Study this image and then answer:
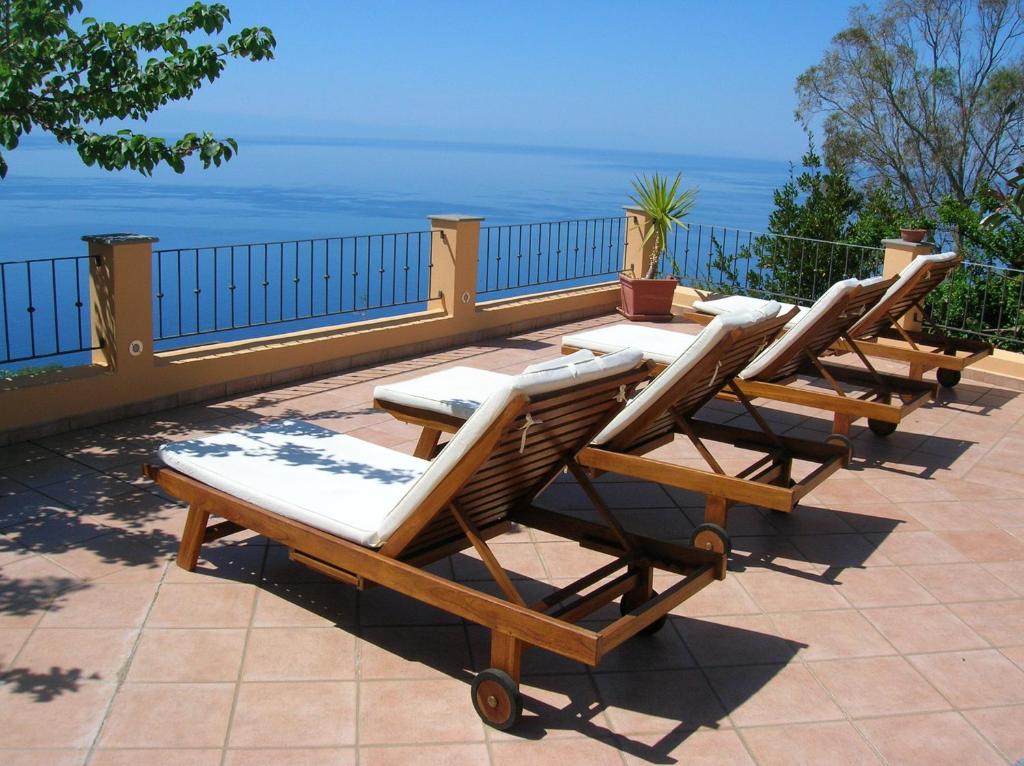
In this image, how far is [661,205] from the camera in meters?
10.9

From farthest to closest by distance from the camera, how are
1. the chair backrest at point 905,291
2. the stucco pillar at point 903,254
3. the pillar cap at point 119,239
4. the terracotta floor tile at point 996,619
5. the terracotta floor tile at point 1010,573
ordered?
the stucco pillar at point 903,254, the chair backrest at point 905,291, the pillar cap at point 119,239, the terracotta floor tile at point 1010,573, the terracotta floor tile at point 996,619

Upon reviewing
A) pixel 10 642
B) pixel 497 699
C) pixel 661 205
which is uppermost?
pixel 661 205

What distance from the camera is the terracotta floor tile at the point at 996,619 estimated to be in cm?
408

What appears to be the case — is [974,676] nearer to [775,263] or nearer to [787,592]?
[787,592]

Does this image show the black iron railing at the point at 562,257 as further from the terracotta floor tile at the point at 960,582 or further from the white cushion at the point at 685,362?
the terracotta floor tile at the point at 960,582

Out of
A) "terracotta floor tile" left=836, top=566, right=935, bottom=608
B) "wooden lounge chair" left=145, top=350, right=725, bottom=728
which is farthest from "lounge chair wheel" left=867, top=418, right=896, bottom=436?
"wooden lounge chair" left=145, top=350, right=725, bottom=728

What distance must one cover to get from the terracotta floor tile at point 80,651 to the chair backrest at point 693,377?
2.17 meters

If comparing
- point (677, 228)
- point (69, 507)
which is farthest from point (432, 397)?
point (677, 228)

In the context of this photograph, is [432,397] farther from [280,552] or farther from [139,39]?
[139,39]

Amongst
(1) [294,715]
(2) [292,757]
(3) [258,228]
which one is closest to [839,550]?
(1) [294,715]

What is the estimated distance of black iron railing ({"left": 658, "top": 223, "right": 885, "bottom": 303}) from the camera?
11.3 m

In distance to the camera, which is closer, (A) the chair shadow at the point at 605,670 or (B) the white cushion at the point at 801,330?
(A) the chair shadow at the point at 605,670

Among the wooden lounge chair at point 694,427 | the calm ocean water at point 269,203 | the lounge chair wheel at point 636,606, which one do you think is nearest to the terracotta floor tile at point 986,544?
the wooden lounge chair at point 694,427

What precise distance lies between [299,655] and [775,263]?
8.88 metres
